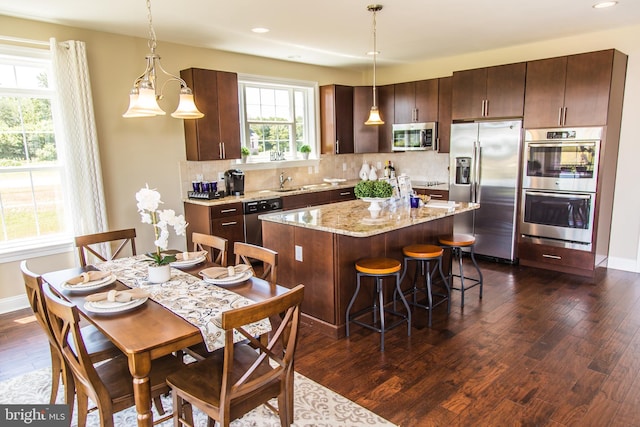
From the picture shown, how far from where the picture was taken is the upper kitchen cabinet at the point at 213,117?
16.1 feet

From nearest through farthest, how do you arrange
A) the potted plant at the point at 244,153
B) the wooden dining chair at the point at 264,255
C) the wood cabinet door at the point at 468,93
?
the wooden dining chair at the point at 264,255
the wood cabinet door at the point at 468,93
the potted plant at the point at 244,153

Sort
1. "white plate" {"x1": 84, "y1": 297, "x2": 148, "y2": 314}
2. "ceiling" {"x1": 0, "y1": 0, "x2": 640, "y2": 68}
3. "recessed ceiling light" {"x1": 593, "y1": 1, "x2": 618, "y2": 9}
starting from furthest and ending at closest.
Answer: "recessed ceiling light" {"x1": 593, "y1": 1, "x2": 618, "y2": 9} < "ceiling" {"x1": 0, "y1": 0, "x2": 640, "y2": 68} < "white plate" {"x1": 84, "y1": 297, "x2": 148, "y2": 314}

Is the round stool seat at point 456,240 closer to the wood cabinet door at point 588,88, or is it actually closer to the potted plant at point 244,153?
the wood cabinet door at point 588,88

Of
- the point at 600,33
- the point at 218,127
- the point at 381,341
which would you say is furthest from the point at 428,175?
the point at 381,341

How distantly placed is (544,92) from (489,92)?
0.63 meters

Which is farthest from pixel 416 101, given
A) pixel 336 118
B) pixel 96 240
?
pixel 96 240

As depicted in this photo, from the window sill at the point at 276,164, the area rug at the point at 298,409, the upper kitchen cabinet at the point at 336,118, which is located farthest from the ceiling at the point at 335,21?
the area rug at the point at 298,409

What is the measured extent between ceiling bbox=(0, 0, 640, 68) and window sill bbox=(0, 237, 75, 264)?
2.11 meters

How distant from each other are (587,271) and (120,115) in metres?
5.43

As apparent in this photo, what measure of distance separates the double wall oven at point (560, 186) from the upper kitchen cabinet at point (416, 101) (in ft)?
4.98

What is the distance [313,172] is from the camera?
663cm

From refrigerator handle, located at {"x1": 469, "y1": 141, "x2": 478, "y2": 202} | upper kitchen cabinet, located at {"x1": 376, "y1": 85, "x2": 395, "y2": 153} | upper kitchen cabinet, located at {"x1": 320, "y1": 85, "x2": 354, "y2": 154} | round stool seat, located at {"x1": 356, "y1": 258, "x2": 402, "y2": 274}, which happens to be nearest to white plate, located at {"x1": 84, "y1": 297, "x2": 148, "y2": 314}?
round stool seat, located at {"x1": 356, "y1": 258, "x2": 402, "y2": 274}

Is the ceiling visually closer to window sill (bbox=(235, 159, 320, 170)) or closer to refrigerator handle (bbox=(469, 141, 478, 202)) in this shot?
refrigerator handle (bbox=(469, 141, 478, 202))

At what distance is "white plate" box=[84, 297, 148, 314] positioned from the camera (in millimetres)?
2020
